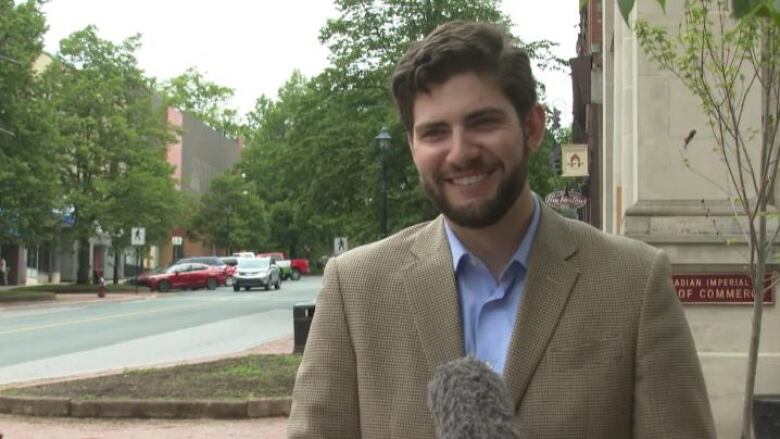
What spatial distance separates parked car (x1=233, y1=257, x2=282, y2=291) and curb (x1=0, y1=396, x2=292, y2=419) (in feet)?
132

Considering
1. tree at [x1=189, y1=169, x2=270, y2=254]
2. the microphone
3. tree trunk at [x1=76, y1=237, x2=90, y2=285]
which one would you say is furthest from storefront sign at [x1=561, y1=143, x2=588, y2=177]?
tree at [x1=189, y1=169, x2=270, y2=254]

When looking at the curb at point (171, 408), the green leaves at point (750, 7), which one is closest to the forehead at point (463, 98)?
the green leaves at point (750, 7)

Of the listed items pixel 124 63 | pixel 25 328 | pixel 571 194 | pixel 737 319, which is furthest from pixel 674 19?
pixel 124 63

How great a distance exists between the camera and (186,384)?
1229 cm

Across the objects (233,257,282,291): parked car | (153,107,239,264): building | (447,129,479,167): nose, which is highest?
(153,107,239,264): building

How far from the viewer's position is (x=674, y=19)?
917 centimetres

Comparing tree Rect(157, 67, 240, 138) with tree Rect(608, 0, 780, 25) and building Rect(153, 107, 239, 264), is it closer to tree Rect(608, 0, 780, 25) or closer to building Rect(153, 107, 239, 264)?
building Rect(153, 107, 239, 264)

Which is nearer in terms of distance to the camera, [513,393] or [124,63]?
[513,393]

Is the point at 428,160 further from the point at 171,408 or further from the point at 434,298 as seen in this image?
the point at 171,408

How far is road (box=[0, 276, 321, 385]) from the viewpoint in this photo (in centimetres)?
1720

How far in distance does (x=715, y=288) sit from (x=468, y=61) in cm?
758

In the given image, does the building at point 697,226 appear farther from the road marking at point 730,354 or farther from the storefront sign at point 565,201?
the storefront sign at point 565,201

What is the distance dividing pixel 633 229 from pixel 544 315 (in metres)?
7.35

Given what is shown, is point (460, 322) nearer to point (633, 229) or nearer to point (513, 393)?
point (513, 393)
